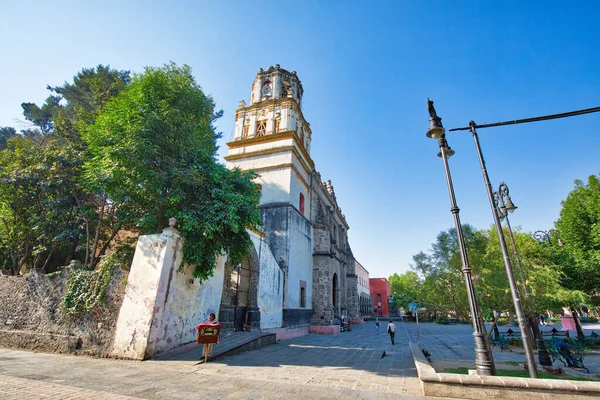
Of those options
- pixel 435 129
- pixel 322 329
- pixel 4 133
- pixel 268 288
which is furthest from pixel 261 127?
pixel 4 133

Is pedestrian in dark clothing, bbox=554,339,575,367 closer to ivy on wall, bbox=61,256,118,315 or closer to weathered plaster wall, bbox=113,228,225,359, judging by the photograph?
weathered plaster wall, bbox=113,228,225,359

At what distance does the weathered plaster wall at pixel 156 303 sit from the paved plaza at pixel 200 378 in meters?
0.57

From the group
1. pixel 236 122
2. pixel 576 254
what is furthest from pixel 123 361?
pixel 576 254

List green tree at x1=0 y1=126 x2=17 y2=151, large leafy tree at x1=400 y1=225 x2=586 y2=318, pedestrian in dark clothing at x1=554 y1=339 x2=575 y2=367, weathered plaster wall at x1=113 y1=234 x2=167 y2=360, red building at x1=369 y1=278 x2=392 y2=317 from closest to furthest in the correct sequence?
1. weathered plaster wall at x1=113 y1=234 x2=167 y2=360
2. pedestrian in dark clothing at x1=554 y1=339 x2=575 y2=367
3. large leafy tree at x1=400 y1=225 x2=586 y2=318
4. green tree at x1=0 y1=126 x2=17 y2=151
5. red building at x1=369 y1=278 x2=392 y2=317

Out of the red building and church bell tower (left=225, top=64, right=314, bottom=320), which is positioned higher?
church bell tower (left=225, top=64, right=314, bottom=320)

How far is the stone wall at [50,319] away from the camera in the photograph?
26.7 ft

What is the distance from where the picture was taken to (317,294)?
19.9m

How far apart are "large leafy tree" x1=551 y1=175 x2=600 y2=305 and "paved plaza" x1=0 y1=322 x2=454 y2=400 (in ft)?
39.5

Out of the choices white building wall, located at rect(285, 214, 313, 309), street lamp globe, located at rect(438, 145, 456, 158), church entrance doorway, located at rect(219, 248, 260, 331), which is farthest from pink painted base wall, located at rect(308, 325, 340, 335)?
street lamp globe, located at rect(438, 145, 456, 158)

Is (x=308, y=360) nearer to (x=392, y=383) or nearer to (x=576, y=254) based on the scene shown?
(x=392, y=383)

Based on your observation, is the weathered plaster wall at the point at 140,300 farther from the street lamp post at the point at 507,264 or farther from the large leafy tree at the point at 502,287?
the large leafy tree at the point at 502,287

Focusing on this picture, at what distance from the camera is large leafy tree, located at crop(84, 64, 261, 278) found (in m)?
8.87

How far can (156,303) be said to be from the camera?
307 inches

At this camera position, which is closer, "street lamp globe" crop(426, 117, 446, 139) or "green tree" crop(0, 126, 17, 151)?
"street lamp globe" crop(426, 117, 446, 139)
